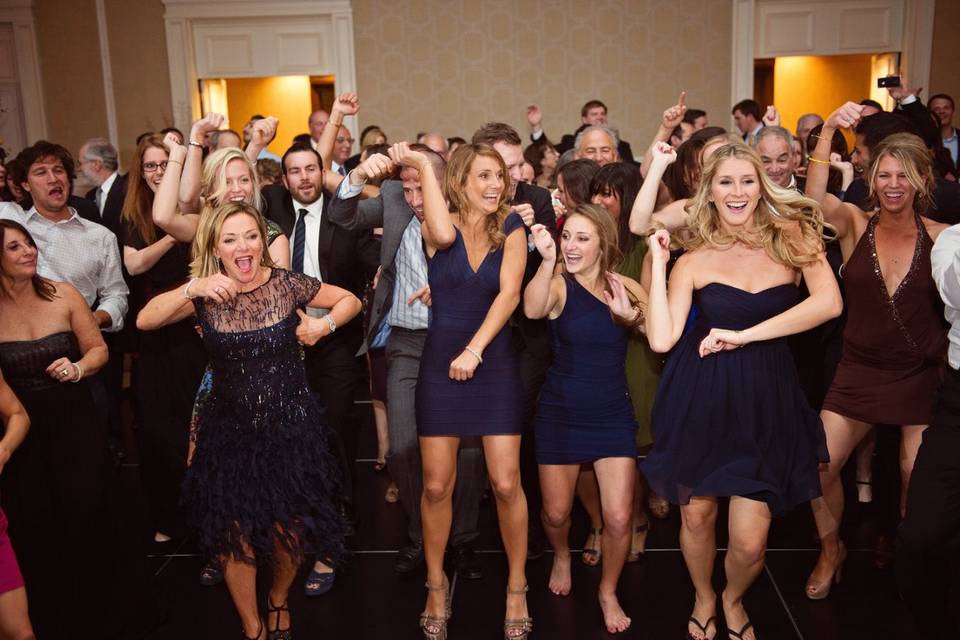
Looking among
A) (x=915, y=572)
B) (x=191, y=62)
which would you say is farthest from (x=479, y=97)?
(x=915, y=572)

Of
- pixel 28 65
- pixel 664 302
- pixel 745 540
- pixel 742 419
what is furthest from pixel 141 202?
pixel 28 65

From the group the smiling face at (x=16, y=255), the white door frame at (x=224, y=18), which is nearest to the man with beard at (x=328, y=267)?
the smiling face at (x=16, y=255)

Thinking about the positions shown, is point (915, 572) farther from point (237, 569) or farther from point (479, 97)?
point (479, 97)

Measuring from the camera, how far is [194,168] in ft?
11.9

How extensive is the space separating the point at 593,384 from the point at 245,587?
1.31 metres

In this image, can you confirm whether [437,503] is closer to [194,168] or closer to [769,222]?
[769,222]

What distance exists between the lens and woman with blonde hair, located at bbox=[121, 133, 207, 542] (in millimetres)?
3730

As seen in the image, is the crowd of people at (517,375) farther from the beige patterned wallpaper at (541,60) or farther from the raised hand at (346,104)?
the beige patterned wallpaper at (541,60)

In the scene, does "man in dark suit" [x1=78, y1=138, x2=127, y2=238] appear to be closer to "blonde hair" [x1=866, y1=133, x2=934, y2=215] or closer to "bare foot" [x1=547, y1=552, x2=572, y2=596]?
"bare foot" [x1=547, y1=552, x2=572, y2=596]

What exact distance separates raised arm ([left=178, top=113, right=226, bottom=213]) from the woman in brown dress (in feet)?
8.21

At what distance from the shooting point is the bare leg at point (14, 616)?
98.0 inches

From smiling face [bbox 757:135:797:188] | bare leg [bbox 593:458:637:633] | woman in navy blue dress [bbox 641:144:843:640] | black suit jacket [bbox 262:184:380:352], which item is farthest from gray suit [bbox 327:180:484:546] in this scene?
smiling face [bbox 757:135:797:188]

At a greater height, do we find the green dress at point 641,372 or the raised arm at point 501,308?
the raised arm at point 501,308
